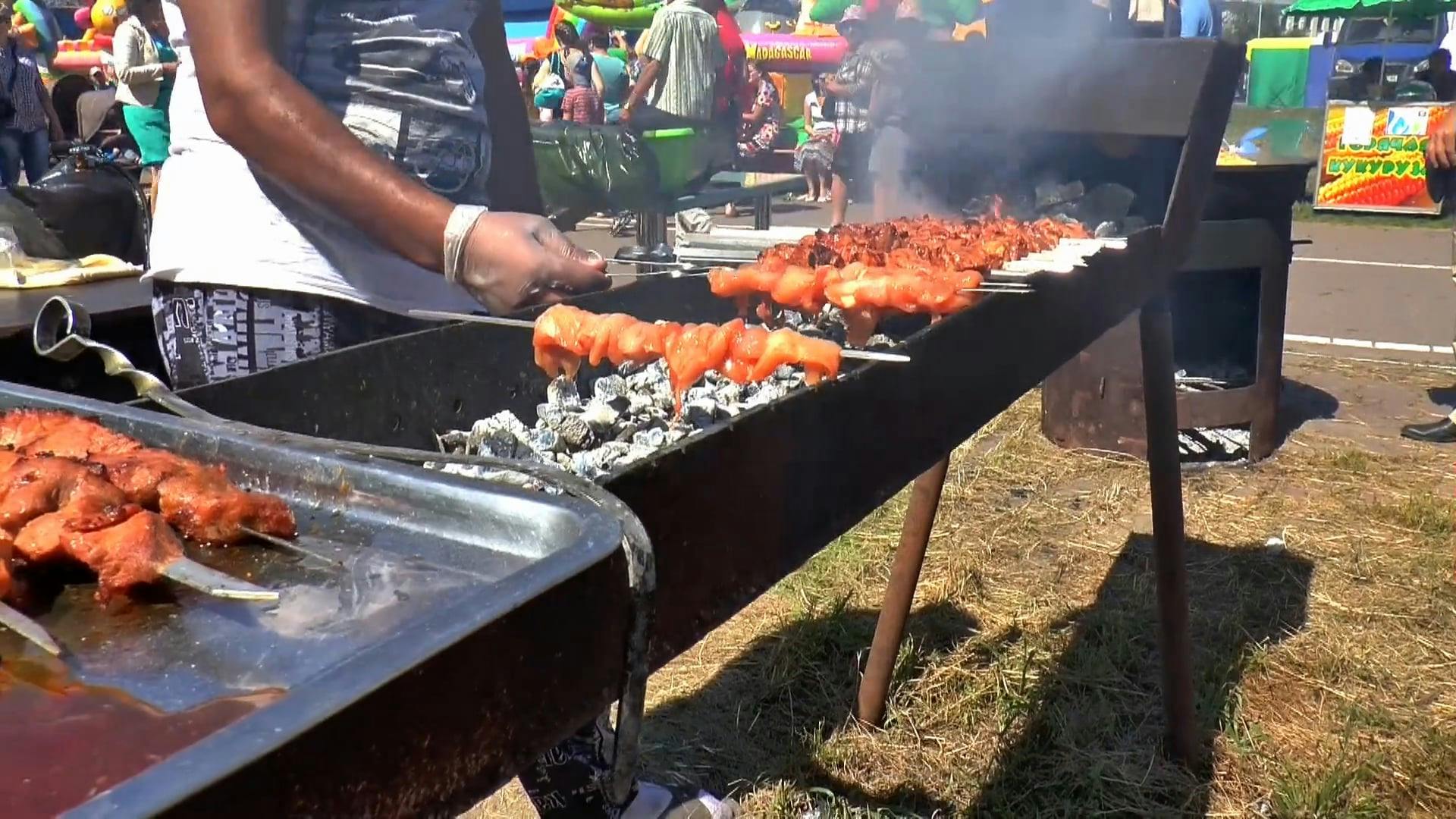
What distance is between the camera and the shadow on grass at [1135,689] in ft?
11.4

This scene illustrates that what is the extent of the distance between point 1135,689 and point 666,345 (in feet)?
9.20

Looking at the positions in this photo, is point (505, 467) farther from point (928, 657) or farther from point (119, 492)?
point (928, 657)

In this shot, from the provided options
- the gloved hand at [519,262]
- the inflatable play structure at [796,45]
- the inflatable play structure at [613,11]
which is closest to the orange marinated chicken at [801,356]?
the gloved hand at [519,262]

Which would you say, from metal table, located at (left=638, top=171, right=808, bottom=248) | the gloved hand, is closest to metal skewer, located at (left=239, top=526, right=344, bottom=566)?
the gloved hand

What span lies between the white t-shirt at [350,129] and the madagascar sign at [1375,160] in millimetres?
15333

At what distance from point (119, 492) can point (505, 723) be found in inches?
20.1

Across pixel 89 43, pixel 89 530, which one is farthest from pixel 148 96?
pixel 89 43

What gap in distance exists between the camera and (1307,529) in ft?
17.3

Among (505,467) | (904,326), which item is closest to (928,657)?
(904,326)

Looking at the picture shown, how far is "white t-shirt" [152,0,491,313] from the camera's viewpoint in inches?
87.3

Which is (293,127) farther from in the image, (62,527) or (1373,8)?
(1373,8)

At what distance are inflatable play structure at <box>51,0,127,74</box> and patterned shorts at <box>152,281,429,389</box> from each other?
1607cm

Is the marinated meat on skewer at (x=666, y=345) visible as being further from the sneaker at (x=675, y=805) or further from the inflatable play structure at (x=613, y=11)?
the inflatable play structure at (x=613, y=11)

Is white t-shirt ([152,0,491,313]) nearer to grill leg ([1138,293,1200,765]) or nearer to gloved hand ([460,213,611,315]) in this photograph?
gloved hand ([460,213,611,315])
